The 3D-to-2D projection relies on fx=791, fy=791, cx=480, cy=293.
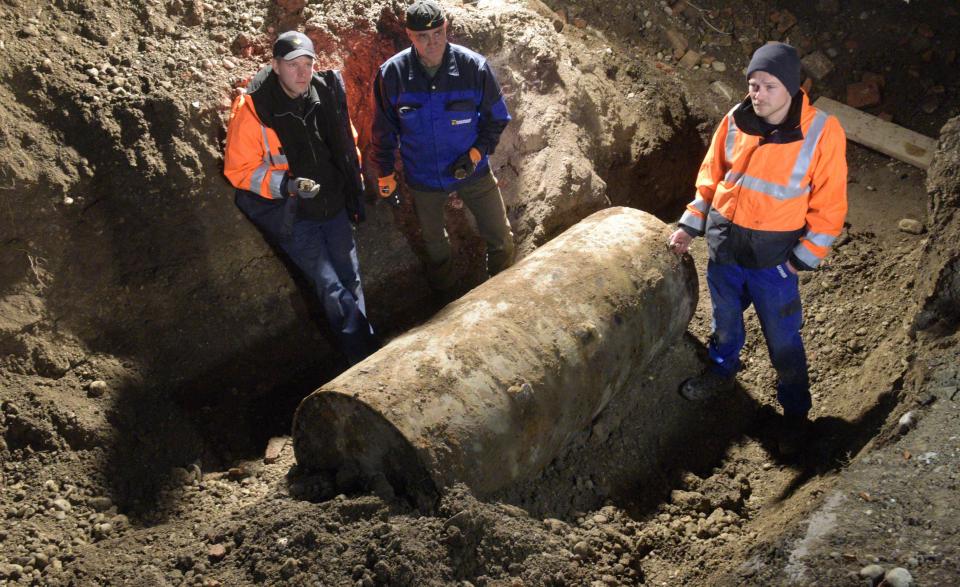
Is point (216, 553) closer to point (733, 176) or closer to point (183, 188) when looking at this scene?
point (183, 188)

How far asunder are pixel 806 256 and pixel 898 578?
1742 mm

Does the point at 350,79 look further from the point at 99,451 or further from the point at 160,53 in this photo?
the point at 99,451

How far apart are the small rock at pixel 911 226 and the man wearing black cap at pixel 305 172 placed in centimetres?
407

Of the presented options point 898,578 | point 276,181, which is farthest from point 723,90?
point 898,578

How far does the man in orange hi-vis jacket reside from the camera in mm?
3926

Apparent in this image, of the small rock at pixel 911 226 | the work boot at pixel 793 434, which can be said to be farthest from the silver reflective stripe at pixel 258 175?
the small rock at pixel 911 226

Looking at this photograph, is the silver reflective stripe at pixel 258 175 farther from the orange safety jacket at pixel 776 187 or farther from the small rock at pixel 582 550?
the small rock at pixel 582 550

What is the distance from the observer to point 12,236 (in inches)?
174

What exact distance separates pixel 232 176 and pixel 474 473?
2308mm

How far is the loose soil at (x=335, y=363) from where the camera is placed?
3531mm

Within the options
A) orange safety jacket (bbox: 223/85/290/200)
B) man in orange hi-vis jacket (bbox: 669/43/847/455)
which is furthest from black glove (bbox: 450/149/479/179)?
man in orange hi-vis jacket (bbox: 669/43/847/455)

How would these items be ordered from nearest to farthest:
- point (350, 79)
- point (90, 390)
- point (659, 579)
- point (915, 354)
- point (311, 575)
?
point (311, 575) → point (659, 579) → point (915, 354) → point (90, 390) → point (350, 79)

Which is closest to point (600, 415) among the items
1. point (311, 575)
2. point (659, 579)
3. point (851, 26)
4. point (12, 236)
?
point (659, 579)

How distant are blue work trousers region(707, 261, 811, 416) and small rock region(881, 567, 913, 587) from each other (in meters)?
1.75
